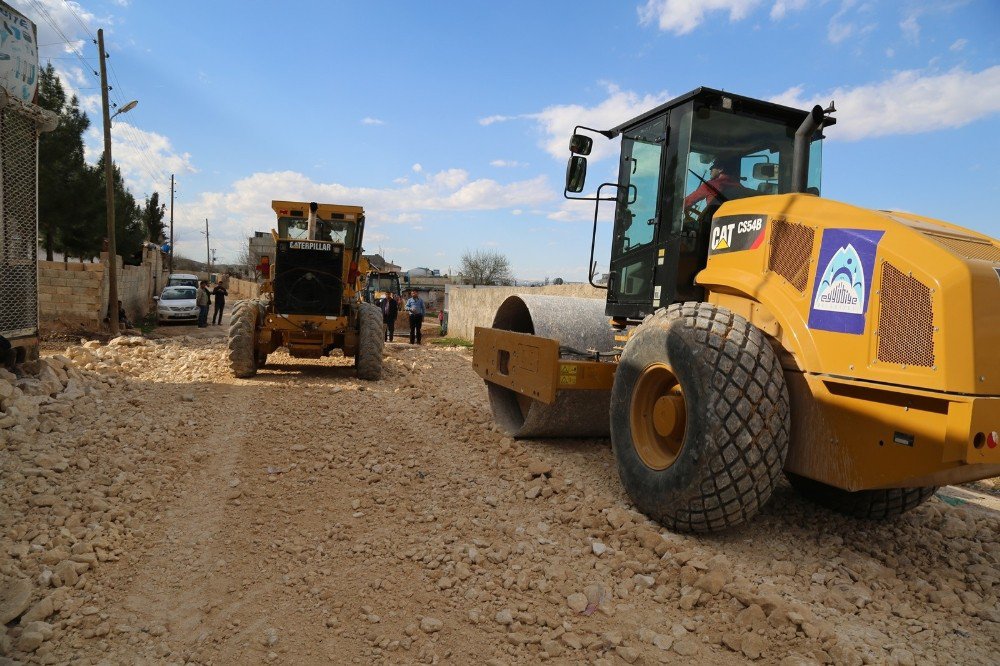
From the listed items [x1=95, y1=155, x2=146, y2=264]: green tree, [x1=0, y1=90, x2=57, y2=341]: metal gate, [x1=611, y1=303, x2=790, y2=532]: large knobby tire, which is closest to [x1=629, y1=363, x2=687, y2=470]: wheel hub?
[x1=611, y1=303, x2=790, y2=532]: large knobby tire

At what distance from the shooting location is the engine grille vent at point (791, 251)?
3564mm

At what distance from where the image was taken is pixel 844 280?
3301 mm

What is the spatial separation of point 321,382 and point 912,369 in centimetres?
816

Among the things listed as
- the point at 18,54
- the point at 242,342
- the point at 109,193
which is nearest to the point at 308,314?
the point at 242,342

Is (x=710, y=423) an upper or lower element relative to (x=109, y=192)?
lower

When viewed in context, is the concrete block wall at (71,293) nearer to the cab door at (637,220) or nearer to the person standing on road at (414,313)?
the person standing on road at (414,313)

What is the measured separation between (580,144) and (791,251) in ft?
7.18

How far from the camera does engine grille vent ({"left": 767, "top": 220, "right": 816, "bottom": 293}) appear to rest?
11.7 feet

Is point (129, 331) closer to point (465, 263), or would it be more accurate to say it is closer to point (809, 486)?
point (809, 486)

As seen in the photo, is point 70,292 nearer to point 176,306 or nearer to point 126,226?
point 176,306

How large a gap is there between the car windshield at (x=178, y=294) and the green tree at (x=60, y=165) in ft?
19.9

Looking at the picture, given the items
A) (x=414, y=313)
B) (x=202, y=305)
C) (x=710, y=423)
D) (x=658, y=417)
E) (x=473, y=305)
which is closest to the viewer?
(x=710, y=423)

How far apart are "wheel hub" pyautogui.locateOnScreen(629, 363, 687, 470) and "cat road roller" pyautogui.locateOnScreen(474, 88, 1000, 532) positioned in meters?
0.01

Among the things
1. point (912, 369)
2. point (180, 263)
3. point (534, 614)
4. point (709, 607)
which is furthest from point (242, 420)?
point (180, 263)
